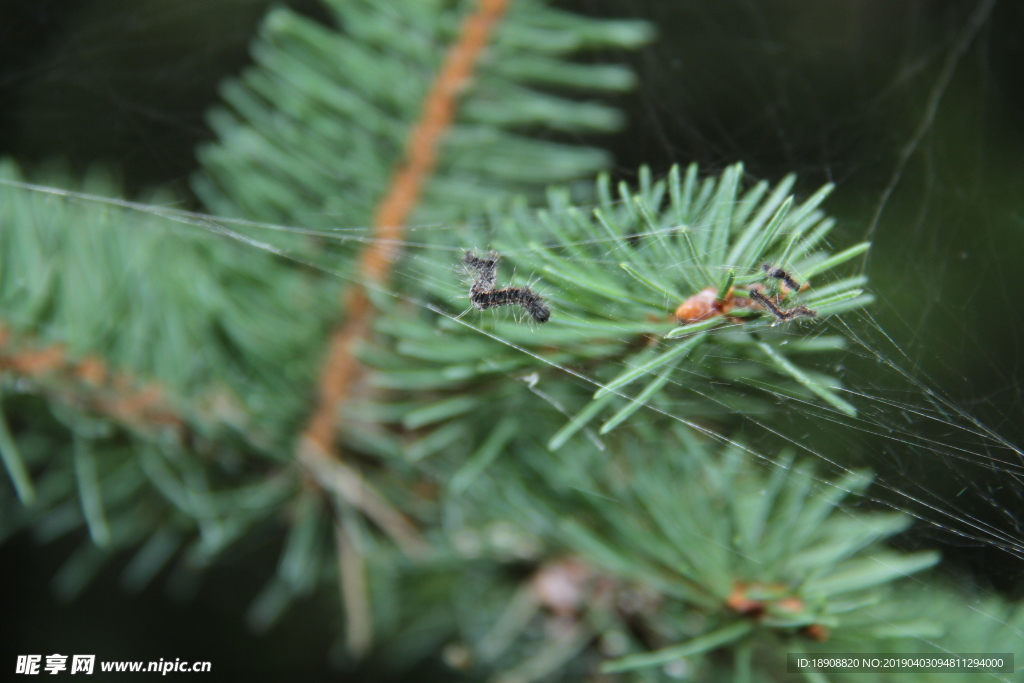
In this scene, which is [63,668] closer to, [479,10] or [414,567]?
[414,567]

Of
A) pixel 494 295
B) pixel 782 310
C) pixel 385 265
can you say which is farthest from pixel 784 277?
pixel 385 265

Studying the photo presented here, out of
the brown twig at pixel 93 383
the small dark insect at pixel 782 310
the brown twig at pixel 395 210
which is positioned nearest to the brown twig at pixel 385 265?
the brown twig at pixel 395 210

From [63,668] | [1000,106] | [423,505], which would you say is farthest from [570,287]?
[1000,106]

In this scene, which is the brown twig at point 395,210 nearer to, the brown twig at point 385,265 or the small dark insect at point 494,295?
the brown twig at point 385,265

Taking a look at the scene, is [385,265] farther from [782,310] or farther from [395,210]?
[782,310]

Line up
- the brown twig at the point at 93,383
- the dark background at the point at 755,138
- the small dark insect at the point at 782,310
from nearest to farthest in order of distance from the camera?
the small dark insect at the point at 782,310 → the brown twig at the point at 93,383 → the dark background at the point at 755,138
